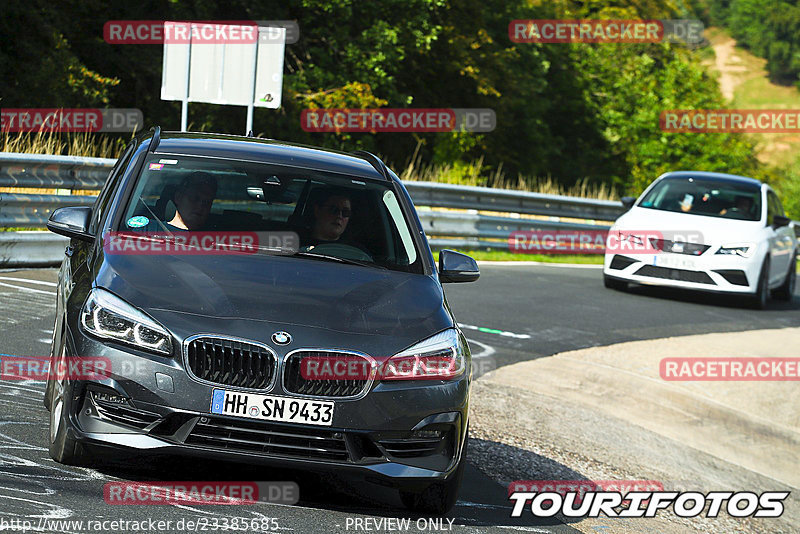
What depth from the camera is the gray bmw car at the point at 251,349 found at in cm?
496

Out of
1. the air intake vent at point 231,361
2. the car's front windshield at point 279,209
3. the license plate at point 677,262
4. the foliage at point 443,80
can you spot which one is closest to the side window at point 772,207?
the license plate at point 677,262

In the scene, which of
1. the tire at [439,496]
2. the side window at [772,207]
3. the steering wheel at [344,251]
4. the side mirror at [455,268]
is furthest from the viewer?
the side window at [772,207]

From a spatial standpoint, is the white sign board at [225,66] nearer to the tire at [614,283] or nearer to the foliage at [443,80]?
the tire at [614,283]

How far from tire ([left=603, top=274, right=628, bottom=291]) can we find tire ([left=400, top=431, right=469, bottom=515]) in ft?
37.1

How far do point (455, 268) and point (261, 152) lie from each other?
47.7 inches

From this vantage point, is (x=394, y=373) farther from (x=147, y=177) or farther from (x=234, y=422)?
(x=147, y=177)

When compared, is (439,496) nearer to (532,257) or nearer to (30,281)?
(30,281)

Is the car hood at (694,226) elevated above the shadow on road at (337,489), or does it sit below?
above

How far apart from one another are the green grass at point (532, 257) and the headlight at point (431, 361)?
1296 cm

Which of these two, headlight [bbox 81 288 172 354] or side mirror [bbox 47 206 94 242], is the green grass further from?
headlight [bbox 81 288 172 354]

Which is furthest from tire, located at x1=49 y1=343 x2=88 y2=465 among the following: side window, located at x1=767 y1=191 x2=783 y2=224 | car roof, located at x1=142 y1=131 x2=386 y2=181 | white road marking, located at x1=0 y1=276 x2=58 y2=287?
side window, located at x1=767 y1=191 x2=783 y2=224

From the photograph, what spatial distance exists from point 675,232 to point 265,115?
765 inches

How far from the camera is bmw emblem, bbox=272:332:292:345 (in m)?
5.01

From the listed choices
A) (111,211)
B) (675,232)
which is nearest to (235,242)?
(111,211)
